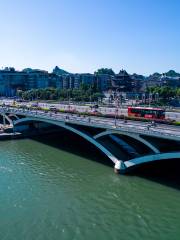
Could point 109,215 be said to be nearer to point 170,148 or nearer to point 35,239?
point 35,239

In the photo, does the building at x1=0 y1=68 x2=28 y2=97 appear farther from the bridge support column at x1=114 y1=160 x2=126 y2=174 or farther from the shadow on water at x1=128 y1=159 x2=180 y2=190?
the bridge support column at x1=114 y1=160 x2=126 y2=174

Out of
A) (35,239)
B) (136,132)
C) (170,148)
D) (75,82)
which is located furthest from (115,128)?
(75,82)

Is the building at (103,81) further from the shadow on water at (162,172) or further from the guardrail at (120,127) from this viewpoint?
the shadow on water at (162,172)

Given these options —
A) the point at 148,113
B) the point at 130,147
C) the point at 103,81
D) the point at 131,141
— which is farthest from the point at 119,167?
the point at 103,81

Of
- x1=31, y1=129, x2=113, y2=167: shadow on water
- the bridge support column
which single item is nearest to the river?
the bridge support column

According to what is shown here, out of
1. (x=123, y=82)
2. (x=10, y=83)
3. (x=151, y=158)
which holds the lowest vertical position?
(x=151, y=158)

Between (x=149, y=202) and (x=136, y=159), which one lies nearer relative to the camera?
(x=149, y=202)

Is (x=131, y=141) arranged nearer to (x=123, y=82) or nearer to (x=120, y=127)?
(x=120, y=127)

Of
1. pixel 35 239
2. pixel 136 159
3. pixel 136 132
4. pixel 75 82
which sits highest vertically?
pixel 75 82
